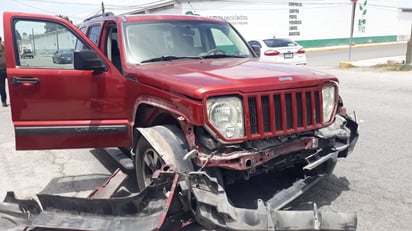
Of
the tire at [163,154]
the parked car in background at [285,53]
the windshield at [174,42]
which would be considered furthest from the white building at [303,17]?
the tire at [163,154]

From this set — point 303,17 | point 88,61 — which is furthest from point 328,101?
point 303,17

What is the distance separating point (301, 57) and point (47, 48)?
45.9 feet

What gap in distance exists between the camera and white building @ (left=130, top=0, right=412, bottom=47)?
33000mm

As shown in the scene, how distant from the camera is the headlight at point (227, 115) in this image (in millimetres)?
3230

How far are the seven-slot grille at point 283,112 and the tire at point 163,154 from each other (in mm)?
591

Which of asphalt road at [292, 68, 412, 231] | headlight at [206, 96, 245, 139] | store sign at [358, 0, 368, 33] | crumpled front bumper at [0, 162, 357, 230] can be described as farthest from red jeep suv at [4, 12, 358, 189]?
store sign at [358, 0, 368, 33]

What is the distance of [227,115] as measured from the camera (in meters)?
3.27

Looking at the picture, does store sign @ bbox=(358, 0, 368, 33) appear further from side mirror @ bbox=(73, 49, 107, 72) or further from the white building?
side mirror @ bbox=(73, 49, 107, 72)

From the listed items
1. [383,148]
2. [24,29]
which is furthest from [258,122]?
[383,148]

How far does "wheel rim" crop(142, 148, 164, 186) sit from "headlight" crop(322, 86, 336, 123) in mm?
1608

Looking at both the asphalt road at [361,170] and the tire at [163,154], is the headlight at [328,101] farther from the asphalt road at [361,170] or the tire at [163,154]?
the tire at [163,154]

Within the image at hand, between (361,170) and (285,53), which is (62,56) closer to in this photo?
(361,170)

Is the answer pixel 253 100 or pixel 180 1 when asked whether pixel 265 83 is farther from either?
pixel 180 1

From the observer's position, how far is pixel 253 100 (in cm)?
333
